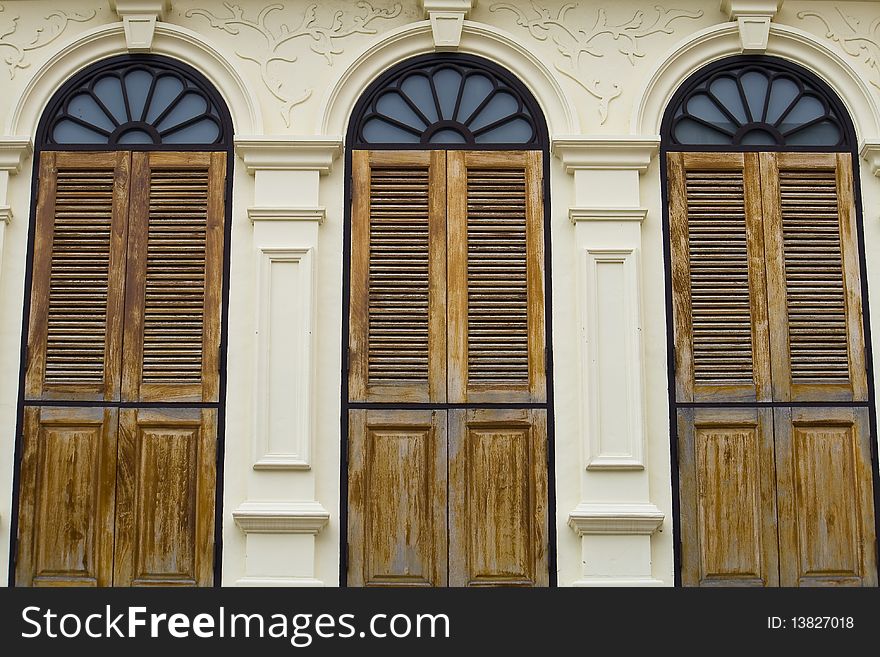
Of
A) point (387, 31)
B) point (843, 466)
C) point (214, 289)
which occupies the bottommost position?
→ point (843, 466)

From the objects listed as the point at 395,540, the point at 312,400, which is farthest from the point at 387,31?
the point at 395,540

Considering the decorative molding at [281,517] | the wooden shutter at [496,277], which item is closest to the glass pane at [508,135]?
the wooden shutter at [496,277]

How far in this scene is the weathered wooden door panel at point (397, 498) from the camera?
8734mm

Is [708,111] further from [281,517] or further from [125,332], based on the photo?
[125,332]

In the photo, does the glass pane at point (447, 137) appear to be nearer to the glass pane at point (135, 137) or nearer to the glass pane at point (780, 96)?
the glass pane at point (135, 137)

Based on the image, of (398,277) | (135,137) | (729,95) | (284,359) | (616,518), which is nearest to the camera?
(616,518)

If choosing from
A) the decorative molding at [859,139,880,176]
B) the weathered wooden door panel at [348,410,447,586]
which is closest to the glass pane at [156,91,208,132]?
the weathered wooden door panel at [348,410,447,586]

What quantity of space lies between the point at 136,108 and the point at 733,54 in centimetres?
459

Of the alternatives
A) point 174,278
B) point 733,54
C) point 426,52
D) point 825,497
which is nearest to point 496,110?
point 426,52

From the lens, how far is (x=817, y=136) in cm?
943

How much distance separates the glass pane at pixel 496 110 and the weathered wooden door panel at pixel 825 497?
118 inches
